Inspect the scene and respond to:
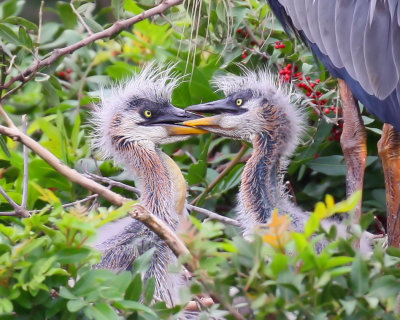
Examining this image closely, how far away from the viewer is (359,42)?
134 inches

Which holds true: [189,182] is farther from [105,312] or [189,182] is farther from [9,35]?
[105,312]

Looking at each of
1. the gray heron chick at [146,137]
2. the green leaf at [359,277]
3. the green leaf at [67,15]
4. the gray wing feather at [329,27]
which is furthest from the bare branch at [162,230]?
the green leaf at [67,15]

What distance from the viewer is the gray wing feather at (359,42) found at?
3.39 meters

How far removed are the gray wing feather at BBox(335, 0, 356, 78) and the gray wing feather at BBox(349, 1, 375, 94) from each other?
2 centimetres

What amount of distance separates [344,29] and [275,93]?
0.34 m

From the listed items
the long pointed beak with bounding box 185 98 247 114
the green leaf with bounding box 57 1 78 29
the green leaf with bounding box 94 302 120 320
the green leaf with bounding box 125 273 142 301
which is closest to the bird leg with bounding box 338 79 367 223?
the long pointed beak with bounding box 185 98 247 114

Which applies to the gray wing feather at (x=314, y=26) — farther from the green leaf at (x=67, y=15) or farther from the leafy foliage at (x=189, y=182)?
the green leaf at (x=67, y=15)

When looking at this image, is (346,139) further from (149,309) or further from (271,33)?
(149,309)

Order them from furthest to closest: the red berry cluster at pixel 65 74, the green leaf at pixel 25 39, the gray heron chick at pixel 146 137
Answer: the red berry cluster at pixel 65 74 < the green leaf at pixel 25 39 < the gray heron chick at pixel 146 137

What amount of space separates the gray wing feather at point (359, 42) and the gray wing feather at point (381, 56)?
23mm

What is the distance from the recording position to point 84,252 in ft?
7.12

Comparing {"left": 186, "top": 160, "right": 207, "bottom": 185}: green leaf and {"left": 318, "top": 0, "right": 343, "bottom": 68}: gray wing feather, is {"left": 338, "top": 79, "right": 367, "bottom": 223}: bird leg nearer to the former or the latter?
{"left": 318, "top": 0, "right": 343, "bottom": 68}: gray wing feather

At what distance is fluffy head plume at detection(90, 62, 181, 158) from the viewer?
11.3 feet

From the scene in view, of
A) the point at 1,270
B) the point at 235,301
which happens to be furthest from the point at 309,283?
the point at 1,270
